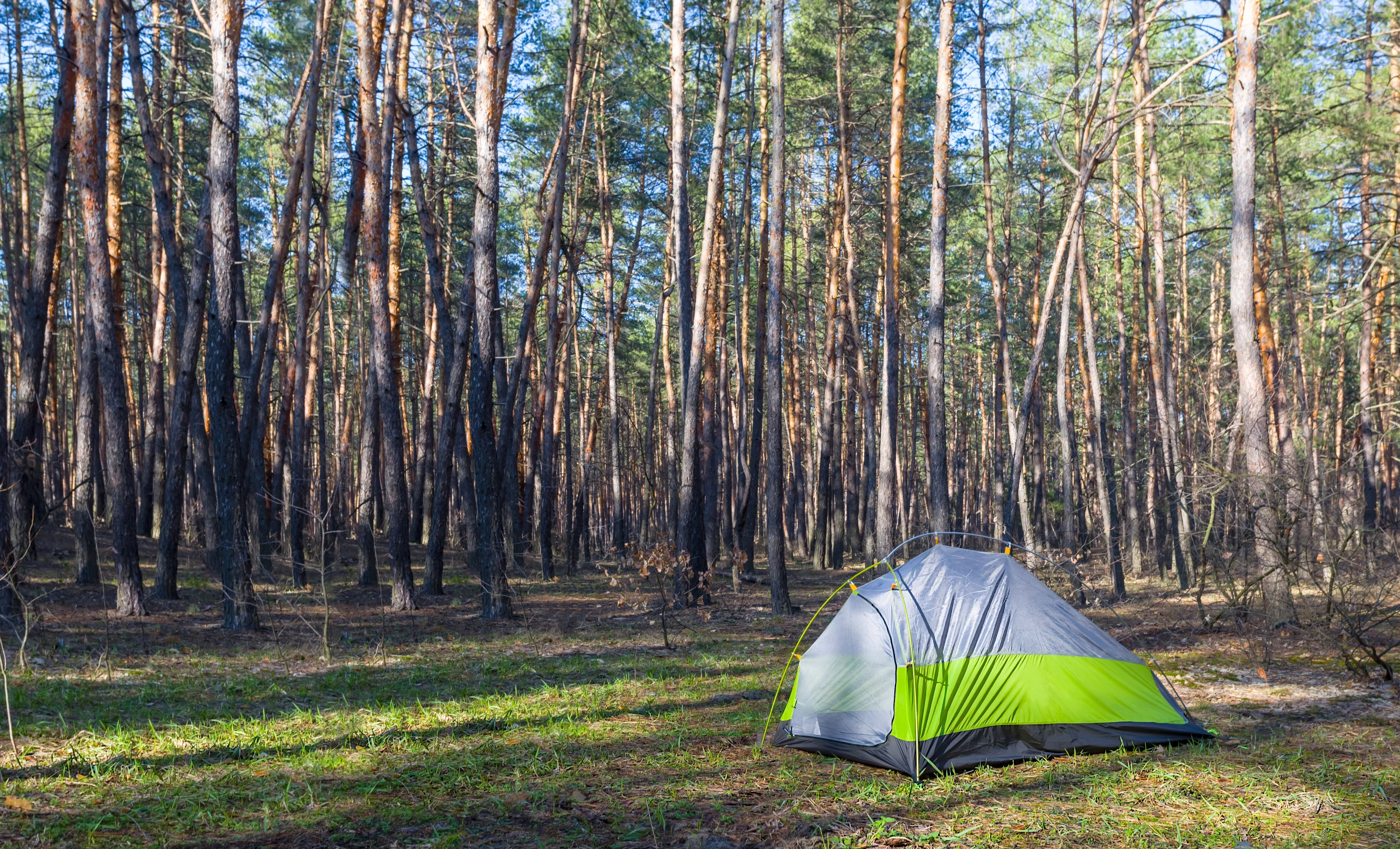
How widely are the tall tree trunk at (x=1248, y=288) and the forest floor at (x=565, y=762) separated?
32.9 inches

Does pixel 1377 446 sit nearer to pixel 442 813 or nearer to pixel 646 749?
pixel 646 749

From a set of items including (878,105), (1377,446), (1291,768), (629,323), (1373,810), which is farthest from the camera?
(629,323)

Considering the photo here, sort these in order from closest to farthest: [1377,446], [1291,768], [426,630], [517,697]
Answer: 1. [1291,768]
2. [517,697]
3. [426,630]
4. [1377,446]

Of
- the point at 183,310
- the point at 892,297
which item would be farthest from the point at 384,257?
the point at 892,297

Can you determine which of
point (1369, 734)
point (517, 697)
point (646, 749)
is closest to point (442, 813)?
point (646, 749)

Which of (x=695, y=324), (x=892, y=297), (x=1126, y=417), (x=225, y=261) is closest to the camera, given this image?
(x=225, y=261)

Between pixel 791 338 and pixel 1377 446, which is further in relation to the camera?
pixel 791 338

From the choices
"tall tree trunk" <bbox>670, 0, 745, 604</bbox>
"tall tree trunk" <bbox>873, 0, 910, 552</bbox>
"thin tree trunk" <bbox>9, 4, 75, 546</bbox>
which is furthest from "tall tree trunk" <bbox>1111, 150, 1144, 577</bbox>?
"thin tree trunk" <bbox>9, 4, 75, 546</bbox>

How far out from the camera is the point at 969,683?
21.5 feet

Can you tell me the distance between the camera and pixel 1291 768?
237 inches

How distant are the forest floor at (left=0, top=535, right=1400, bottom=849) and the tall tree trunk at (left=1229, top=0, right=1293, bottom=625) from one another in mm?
836

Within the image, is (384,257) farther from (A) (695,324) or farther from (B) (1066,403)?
(B) (1066,403)

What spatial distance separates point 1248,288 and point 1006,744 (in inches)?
314

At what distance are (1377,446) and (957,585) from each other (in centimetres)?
2428
